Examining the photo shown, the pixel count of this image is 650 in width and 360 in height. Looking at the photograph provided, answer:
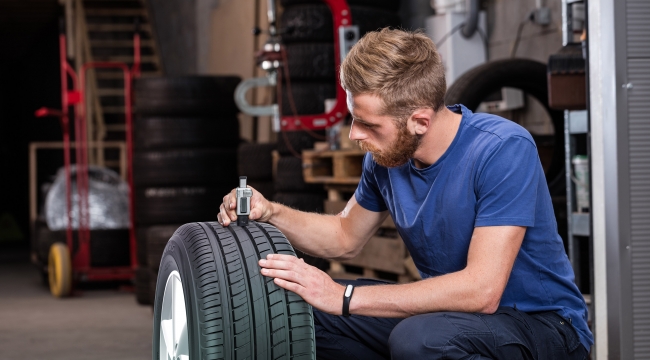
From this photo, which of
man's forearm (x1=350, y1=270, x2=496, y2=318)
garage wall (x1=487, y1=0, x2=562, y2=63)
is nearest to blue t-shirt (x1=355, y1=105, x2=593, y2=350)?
man's forearm (x1=350, y1=270, x2=496, y2=318)

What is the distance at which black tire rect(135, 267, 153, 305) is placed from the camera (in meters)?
5.92

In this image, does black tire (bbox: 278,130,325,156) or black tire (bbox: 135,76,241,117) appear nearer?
black tire (bbox: 278,130,325,156)

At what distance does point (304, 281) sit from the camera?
1.95 m

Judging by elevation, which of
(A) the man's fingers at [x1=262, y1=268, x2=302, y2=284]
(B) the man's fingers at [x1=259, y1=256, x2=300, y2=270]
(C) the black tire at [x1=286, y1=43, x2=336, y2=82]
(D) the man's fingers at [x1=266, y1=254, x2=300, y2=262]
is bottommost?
(A) the man's fingers at [x1=262, y1=268, x2=302, y2=284]

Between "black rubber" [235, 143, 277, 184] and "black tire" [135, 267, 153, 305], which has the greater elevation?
"black rubber" [235, 143, 277, 184]

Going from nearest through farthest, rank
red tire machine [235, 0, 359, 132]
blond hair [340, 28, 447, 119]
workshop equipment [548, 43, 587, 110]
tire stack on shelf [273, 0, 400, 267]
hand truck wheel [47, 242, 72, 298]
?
blond hair [340, 28, 447, 119] < workshop equipment [548, 43, 587, 110] < red tire machine [235, 0, 359, 132] < tire stack on shelf [273, 0, 400, 267] < hand truck wheel [47, 242, 72, 298]

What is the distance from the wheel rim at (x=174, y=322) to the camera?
2131 mm

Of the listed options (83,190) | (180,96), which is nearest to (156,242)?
(180,96)

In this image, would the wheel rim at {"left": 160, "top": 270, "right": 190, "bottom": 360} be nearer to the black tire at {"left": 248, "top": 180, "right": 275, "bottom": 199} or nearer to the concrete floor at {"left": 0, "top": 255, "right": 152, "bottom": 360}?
the concrete floor at {"left": 0, "top": 255, "right": 152, "bottom": 360}

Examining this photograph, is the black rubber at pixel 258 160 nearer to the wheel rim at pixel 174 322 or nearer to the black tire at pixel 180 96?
the black tire at pixel 180 96

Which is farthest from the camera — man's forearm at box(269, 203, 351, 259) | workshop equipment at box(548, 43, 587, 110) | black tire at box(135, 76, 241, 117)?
black tire at box(135, 76, 241, 117)

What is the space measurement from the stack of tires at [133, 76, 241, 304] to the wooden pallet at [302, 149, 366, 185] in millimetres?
1347

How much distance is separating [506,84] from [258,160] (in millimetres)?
1955

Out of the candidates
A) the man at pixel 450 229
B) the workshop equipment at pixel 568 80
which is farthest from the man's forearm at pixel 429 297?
the workshop equipment at pixel 568 80
